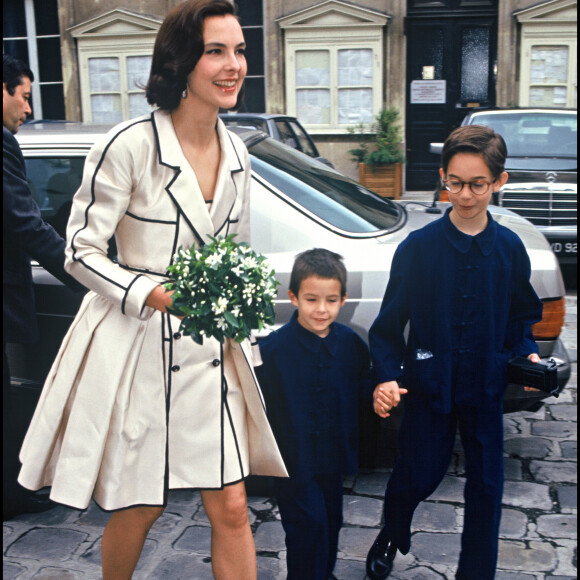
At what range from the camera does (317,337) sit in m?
2.81

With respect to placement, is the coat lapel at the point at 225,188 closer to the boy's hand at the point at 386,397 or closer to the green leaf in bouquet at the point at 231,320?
the green leaf in bouquet at the point at 231,320

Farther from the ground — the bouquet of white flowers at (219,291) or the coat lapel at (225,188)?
the coat lapel at (225,188)

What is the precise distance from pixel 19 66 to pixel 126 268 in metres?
Answer: 1.52

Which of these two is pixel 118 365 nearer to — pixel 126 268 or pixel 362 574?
pixel 126 268

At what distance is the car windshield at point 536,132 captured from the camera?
9.01 m

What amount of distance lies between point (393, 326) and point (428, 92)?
1291 cm

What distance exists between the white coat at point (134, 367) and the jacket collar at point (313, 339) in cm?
38

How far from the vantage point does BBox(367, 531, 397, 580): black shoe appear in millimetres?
3043

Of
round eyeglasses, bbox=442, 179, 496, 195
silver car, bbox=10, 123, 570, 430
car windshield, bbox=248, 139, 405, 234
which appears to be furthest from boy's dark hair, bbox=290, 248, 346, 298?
car windshield, bbox=248, 139, 405, 234

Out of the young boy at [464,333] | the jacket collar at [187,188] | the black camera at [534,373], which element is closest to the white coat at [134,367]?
the jacket collar at [187,188]

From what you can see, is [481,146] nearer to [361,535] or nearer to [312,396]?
[312,396]

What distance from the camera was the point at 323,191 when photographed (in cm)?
405

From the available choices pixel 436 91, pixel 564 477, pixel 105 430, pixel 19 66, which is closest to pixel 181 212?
pixel 105 430

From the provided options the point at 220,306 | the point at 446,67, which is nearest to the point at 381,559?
the point at 220,306
